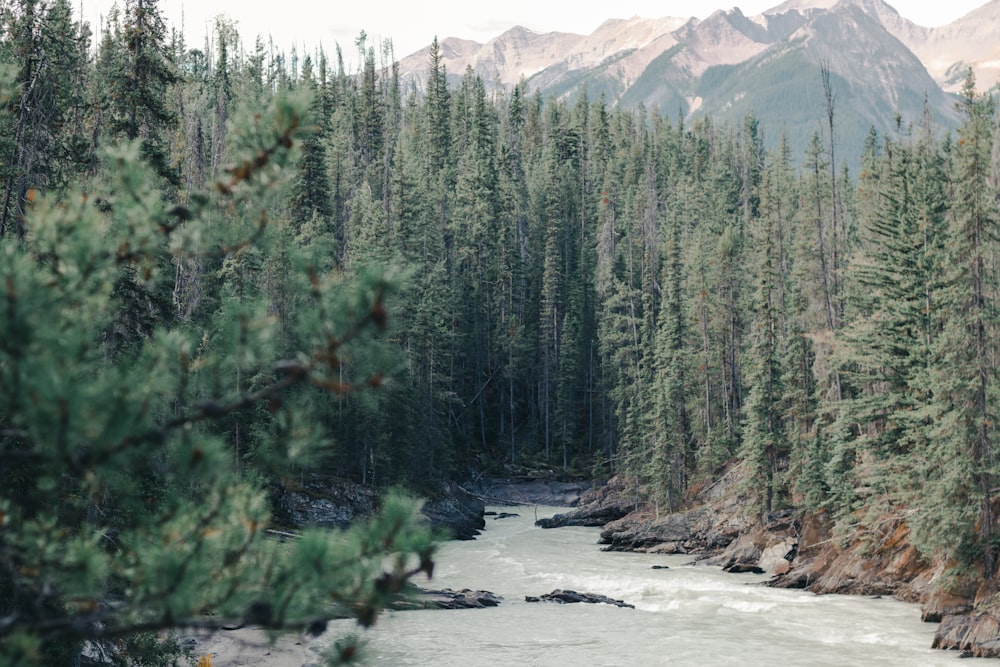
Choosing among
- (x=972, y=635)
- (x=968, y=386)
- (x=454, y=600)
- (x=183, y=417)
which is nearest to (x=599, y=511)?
(x=454, y=600)

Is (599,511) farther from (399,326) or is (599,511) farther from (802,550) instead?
(399,326)

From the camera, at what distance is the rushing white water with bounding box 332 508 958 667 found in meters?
21.9

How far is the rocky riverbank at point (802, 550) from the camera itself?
23.7 meters

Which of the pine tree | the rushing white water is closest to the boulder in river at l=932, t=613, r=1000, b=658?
the rushing white water

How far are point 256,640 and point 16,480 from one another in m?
11.5

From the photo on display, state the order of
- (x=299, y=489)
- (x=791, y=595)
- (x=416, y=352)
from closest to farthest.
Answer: (x=791, y=595), (x=299, y=489), (x=416, y=352)

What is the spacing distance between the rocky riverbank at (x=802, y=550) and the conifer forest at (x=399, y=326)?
1112 mm

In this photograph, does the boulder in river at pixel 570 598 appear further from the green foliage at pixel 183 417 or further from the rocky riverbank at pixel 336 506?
the green foliage at pixel 183 417

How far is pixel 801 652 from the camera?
2228 cm

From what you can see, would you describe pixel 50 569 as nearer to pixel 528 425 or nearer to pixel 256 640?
pixel 256 640

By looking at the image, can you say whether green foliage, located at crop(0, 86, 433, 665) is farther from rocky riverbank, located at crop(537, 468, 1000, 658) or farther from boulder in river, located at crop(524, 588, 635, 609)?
boulder in river, located at crop(524, 588, 635, 609)

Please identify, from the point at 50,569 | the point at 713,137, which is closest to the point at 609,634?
the point at 50,569

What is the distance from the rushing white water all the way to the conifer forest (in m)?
3.82

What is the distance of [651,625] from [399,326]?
45.9ft
